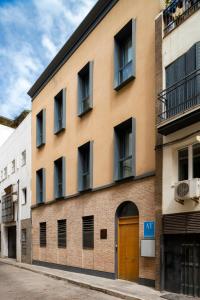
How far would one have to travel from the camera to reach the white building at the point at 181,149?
11.1m

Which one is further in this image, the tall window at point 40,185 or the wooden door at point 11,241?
the wooden door at point 11,241

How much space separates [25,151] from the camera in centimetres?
2756

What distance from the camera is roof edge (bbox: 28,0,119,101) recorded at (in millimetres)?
17292

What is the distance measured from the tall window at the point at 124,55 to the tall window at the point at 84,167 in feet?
11.2

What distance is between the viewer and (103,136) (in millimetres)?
16734

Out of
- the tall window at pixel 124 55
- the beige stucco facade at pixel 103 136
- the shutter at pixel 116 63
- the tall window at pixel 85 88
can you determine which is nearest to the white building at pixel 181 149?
the beige stucco facade at pixel 103 136

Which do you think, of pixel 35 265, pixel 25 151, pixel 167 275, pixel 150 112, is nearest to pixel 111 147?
pixel 150 112

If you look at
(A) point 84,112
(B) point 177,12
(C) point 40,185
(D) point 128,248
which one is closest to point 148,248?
(D) point 128,248

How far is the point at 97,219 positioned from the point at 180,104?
6.81 m

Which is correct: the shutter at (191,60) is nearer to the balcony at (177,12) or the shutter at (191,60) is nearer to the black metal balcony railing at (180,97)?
the black metal balcony railing at (180,97)

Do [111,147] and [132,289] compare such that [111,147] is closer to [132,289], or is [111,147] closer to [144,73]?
[144,73]

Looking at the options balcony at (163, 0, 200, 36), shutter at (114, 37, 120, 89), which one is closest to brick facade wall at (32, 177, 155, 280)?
shutter at (114, 37, 120, 89)

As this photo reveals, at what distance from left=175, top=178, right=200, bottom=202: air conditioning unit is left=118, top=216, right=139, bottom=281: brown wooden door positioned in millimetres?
3215

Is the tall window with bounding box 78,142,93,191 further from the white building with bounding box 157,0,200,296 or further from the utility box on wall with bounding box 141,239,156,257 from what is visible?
the white building with bounding box 157,0,200,296
